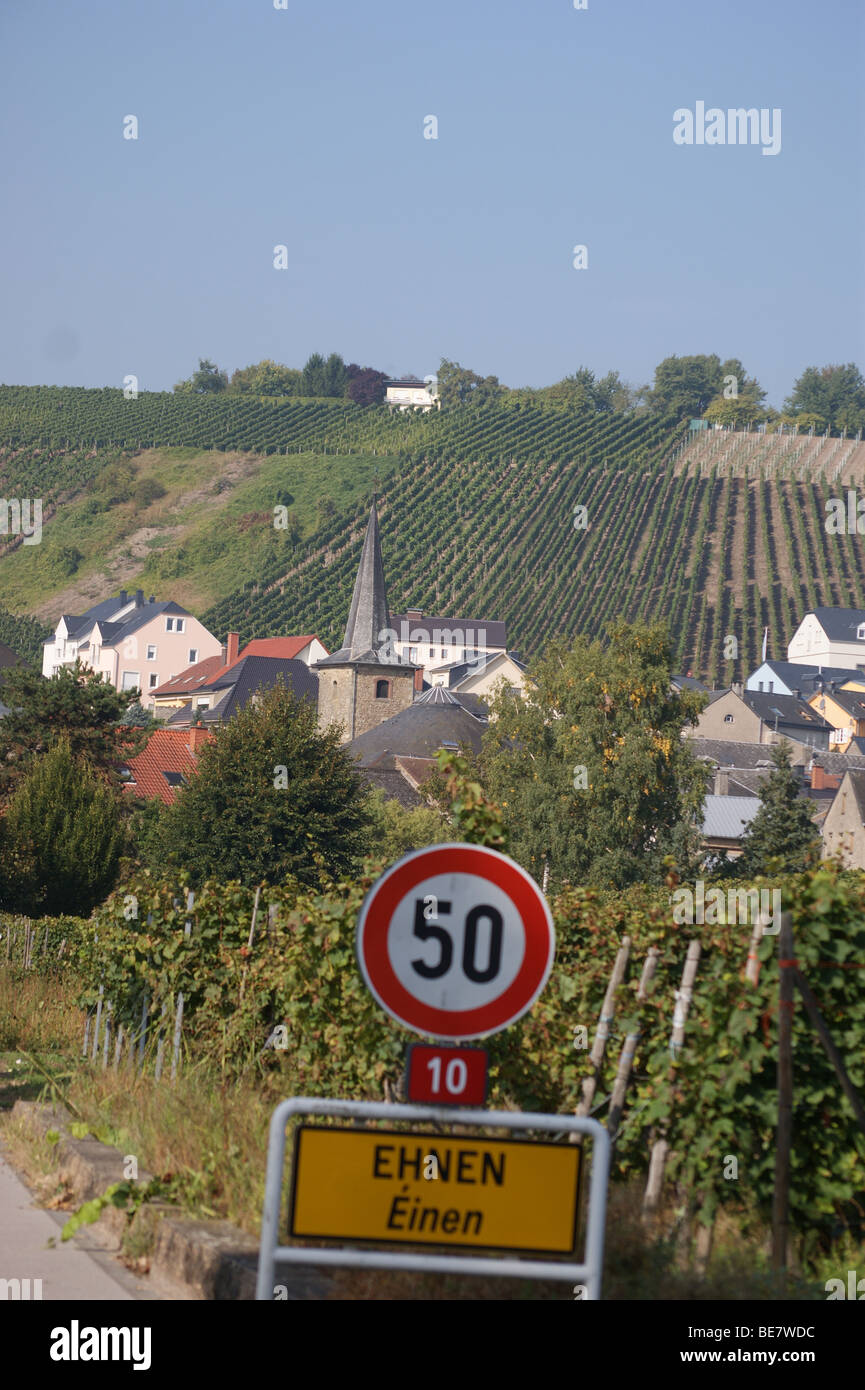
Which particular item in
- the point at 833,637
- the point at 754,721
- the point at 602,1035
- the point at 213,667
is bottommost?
the point at 602,1035

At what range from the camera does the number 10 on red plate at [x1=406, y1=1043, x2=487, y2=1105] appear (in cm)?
436

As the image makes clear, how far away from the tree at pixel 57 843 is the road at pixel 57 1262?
31.6 meters

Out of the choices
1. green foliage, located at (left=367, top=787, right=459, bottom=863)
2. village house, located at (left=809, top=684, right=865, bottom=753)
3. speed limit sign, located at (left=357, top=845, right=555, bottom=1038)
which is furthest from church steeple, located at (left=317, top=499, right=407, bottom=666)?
speed limit sign, located at (left=357, top=845, right=555, bottom=1038)

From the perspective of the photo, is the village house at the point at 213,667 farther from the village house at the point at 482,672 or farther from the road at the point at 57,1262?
the road at the point at 57,1262

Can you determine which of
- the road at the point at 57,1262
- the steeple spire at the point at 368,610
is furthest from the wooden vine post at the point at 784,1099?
the steeple spire at the point at 368,610

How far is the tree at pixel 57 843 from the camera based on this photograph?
3781 cm

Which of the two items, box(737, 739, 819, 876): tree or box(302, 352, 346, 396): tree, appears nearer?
box(737, 739, 819, 876): tree

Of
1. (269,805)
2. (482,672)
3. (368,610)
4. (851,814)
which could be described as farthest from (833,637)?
(269,805)

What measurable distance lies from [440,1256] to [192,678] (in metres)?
112

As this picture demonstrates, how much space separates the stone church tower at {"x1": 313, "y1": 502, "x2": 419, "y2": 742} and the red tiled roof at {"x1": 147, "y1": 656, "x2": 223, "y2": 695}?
104 ft

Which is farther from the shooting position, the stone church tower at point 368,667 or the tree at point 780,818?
the stone church tower at point 368,667

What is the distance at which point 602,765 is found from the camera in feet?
185

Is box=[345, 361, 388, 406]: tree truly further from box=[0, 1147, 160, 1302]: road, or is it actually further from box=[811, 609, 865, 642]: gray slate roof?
box=[0, 1147, 160, 1302]: road

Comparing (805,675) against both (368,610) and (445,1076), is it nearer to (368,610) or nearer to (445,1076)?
(368,610)
